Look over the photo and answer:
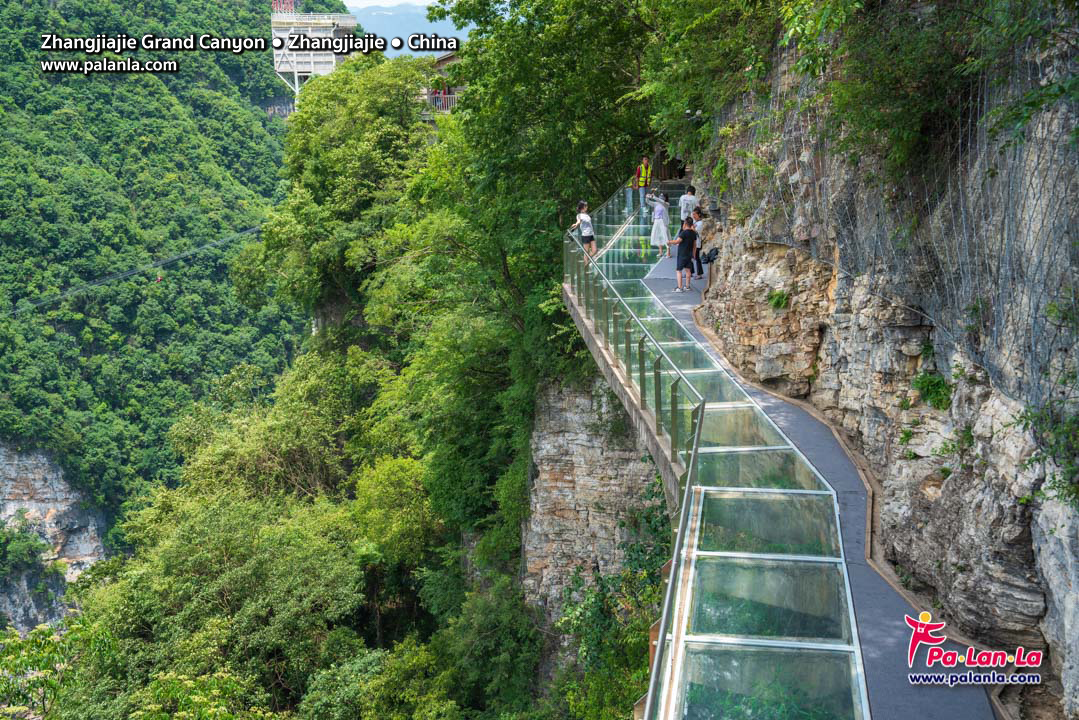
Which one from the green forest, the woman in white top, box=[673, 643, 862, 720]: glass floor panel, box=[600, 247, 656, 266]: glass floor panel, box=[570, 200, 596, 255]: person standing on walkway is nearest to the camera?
box=[673, 643, 862, 720]: glass floor panel

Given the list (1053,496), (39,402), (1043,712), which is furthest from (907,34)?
(39,402)

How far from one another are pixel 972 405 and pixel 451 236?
47.0ft

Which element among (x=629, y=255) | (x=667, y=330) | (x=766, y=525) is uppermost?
(x=629, y=255)

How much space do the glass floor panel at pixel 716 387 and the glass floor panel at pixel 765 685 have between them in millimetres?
3184

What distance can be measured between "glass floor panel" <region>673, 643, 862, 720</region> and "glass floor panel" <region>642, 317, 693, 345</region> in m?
4.76

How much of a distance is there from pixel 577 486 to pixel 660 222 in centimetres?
536

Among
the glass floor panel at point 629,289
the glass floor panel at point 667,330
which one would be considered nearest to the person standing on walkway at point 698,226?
the glass floor panel at point 629,289

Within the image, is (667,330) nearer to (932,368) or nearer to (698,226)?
(932,368)

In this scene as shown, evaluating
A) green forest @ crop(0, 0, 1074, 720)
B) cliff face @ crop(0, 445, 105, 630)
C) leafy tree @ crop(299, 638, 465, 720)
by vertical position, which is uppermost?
green forest @ crop(0, 0, 1074, 720)

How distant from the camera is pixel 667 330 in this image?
33.7 ft

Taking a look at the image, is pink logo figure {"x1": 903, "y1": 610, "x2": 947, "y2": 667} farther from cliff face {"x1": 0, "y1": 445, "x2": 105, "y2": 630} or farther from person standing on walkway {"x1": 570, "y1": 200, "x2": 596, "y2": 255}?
cliff face {"x1": 0, "y1": 445, "x2": 105, "y2": 630}

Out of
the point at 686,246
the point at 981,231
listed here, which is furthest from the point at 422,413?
the point at 981,231

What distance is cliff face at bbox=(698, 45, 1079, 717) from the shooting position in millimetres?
5574

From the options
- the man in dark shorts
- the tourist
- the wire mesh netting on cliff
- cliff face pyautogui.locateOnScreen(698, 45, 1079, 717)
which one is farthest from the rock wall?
the wire mesh netting on cliff
